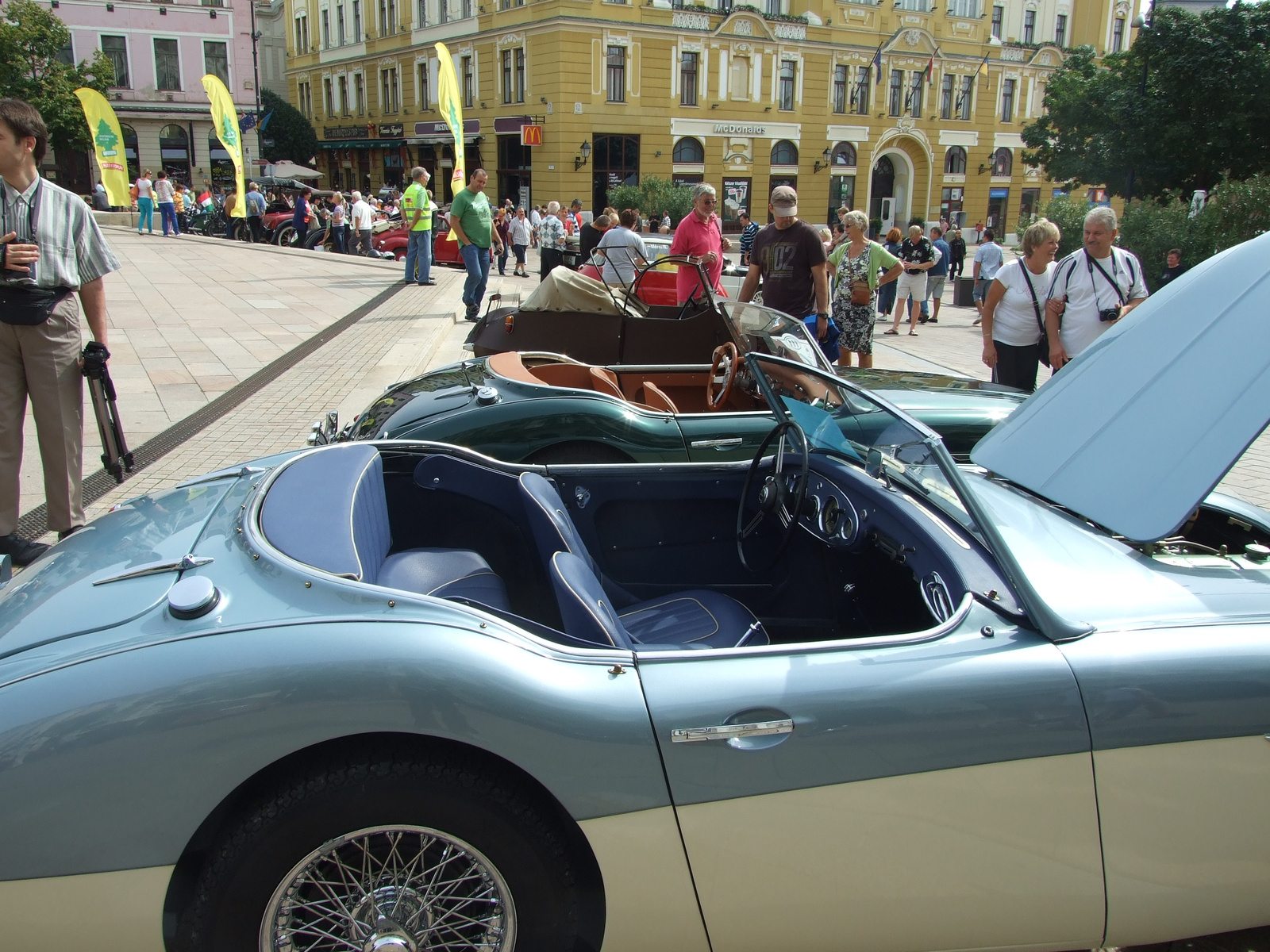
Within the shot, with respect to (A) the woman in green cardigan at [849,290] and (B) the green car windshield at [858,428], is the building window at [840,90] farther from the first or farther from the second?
(B) the green car windshield at [858,428]

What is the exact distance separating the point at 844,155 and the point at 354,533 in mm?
44797

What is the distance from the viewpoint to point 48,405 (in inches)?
167

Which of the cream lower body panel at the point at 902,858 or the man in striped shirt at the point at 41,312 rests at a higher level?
the man in striped shirt at the point at 41,312

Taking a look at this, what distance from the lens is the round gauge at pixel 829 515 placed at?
278 cm

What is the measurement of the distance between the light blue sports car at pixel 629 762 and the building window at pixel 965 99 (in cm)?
4898

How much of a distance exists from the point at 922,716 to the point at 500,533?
167 cm

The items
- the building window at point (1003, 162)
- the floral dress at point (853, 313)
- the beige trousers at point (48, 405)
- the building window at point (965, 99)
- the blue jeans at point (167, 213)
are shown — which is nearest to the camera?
the beige trousers at point (48, 405)

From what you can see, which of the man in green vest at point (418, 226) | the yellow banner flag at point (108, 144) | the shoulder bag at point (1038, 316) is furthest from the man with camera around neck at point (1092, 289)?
the yellow banner flag at point (108, 144)

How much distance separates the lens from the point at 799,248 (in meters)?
7.34

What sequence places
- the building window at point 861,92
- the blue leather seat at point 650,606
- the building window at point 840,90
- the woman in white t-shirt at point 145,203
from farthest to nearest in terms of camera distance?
the building window at point 861,92 < the building window at point 840,90 < the woman in white t-shirt at point 145,203 < the blue leather seat at point 650,606

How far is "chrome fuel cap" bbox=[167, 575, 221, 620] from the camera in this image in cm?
183

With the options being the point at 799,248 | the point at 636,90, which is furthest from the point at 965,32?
the point at 799,248

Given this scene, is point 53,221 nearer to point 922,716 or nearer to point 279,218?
point 922,716

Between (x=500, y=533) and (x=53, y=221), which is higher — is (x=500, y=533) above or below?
below
